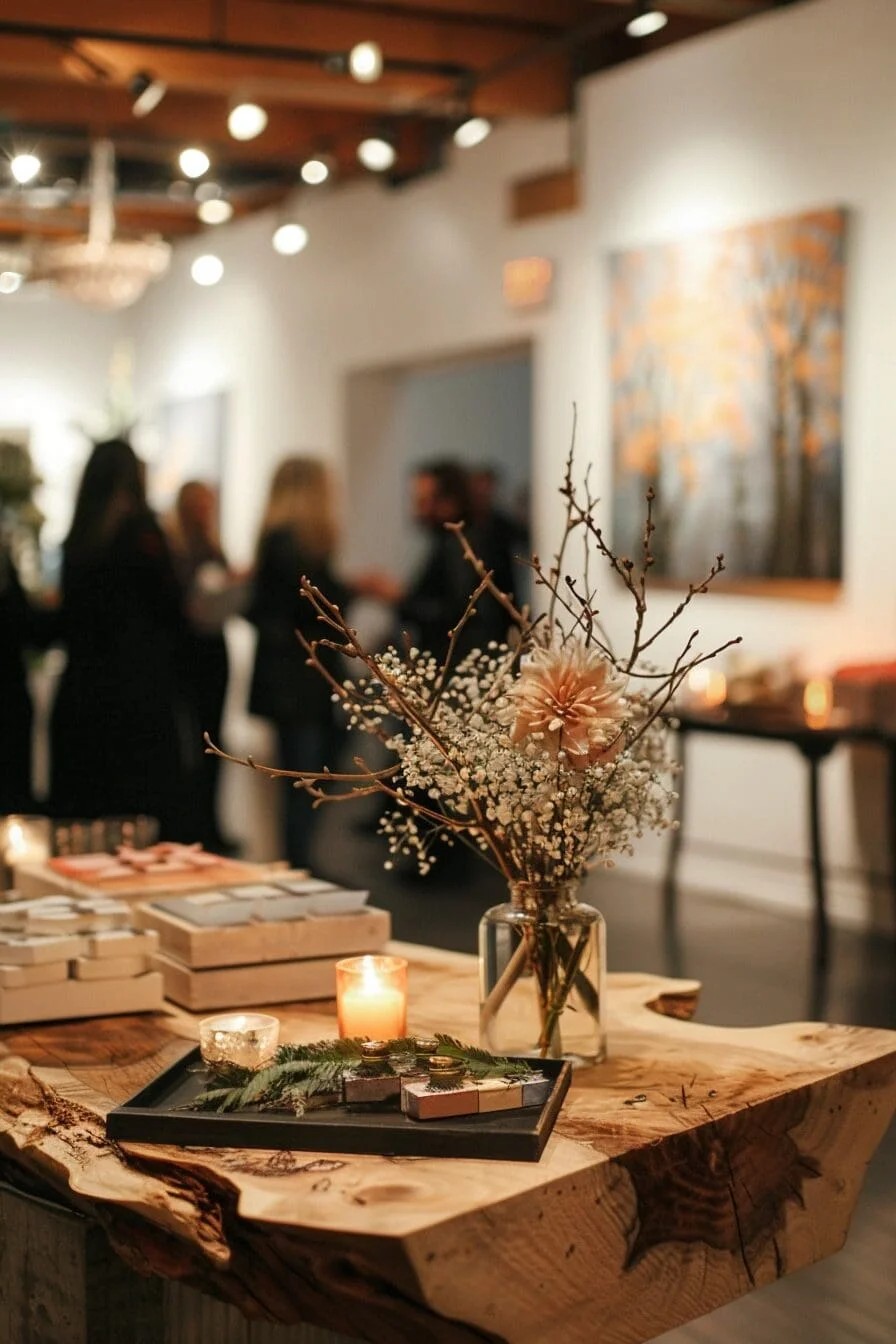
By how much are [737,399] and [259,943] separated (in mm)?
4389

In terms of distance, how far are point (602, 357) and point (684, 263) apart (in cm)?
65

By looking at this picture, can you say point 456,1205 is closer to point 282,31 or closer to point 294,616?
point 294,616

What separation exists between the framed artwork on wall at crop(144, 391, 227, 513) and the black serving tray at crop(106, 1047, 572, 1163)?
29.4 feet

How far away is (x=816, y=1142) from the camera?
199 centimetres

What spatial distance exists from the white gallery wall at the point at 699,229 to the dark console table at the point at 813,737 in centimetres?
35

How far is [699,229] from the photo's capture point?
6.55 meters

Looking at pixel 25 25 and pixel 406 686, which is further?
pixel 25 25

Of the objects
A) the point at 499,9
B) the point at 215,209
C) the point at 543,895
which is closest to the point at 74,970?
the point at 543,895

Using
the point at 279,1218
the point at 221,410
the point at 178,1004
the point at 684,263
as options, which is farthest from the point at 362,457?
the point at 279,1218

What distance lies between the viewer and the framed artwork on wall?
1067cm

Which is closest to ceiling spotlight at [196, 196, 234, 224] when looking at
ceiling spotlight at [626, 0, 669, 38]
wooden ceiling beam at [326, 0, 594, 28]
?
wooden ceiling beam at [326, 0, 594, 28]

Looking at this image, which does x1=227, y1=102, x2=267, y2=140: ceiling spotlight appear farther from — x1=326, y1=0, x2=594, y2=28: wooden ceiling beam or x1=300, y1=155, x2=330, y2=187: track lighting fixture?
x1=326, y1=0, x2=594, y2=28: wooden ceiling beam

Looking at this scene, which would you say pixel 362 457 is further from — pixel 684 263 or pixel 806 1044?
pixel 806 1044

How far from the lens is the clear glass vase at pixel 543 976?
6.67ft
